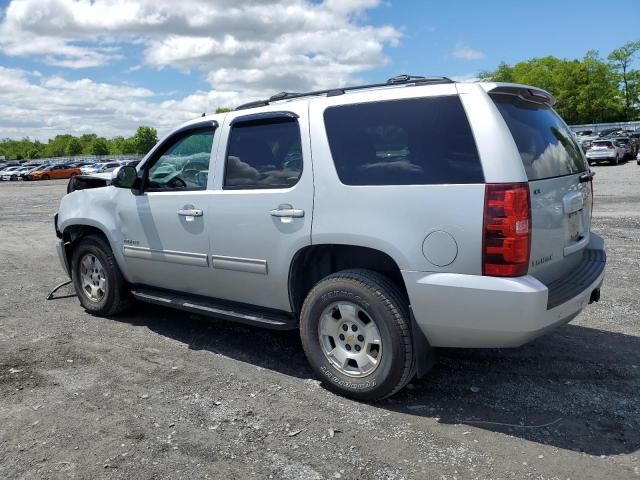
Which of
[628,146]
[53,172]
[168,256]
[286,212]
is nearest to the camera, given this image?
[286,212]

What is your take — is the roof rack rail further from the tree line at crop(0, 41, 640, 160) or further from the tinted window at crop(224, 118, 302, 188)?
the tree line at crop(0, 41, 640, 160)

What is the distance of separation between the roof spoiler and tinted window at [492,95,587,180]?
29 millimetres

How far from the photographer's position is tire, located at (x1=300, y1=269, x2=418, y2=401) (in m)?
3.55

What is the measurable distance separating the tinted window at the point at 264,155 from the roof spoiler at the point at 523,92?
1.39 metres

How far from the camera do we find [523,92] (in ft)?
12.1

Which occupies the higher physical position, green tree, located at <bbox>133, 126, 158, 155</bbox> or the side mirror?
green tree, located at <bbox>133, 126, 158, 155</bbox>

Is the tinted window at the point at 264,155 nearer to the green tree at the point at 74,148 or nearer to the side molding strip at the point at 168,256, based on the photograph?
the side molding strip at the point at 168,256

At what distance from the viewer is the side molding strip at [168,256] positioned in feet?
15.3

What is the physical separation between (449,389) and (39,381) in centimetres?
307

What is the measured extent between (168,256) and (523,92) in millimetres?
3151

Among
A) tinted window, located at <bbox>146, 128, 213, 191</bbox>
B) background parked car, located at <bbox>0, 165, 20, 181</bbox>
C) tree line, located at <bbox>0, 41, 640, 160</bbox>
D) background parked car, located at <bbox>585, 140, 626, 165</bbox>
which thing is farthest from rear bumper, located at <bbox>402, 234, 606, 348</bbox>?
tree line, located at <bbox>0, 41, 640, 160</bbox>

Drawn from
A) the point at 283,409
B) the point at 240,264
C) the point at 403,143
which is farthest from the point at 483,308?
the point at 240,264

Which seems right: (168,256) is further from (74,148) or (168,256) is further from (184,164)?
(74,148)

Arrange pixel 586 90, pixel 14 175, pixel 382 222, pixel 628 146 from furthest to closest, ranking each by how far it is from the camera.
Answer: pixel 586 90 < pixel 14 175 < pixel 628 146 < pixel 382 222
